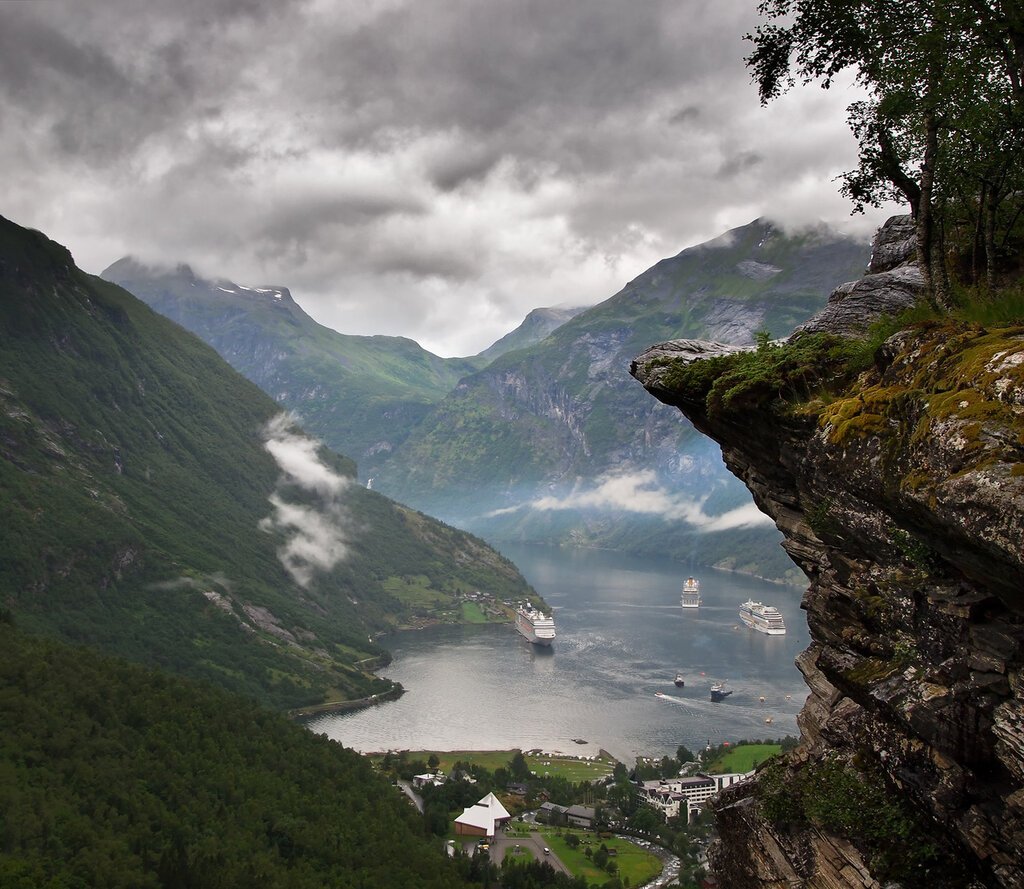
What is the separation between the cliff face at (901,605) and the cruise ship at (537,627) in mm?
151231

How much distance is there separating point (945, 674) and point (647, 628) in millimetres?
167605

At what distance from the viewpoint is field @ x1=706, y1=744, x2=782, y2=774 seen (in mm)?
87562

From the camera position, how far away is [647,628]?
172750 millimetres

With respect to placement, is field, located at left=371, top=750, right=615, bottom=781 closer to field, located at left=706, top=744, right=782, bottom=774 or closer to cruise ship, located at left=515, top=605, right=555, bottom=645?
field, located at left=706, top=744, right=782, bottom=774

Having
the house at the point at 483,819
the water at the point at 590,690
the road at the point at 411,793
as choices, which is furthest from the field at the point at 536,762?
the house at the point at 483,819

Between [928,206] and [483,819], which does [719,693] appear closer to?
[483,819]

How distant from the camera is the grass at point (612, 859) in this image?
217ft

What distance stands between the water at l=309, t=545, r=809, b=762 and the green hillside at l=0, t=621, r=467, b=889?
31180 millimetres

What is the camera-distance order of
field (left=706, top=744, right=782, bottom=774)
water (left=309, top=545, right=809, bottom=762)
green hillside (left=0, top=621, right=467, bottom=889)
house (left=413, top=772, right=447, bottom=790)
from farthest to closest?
water (left=309, top=545, right=809, bottom=762)
field (left=706, top=744, right=782, bottom=774)
house (left=413, top=772, right=447, bottom=790)
green hillside (left=0, top=621, right=467, bottom=889)

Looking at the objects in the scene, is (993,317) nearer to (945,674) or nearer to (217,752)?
(945,674)

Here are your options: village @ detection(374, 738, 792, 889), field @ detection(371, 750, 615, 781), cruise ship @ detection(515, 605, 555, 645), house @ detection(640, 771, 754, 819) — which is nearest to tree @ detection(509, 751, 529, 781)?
village @ detection(374, 738, 792, 889)

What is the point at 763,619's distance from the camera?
568 feet

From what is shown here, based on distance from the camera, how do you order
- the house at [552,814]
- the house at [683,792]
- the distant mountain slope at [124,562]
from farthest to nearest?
the distant mountain slope at [124,562] → the house at [683,792] → the house at [552,814]

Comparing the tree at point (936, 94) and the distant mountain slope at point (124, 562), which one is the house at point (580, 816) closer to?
the distant mountain slope at point (124, 562)
